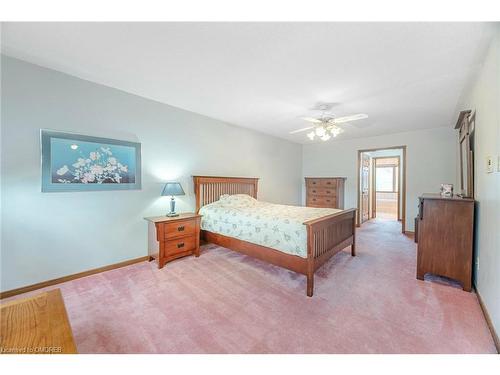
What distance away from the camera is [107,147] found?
274 centimetres

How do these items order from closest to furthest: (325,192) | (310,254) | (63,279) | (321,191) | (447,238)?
(310,254)
(447,238)
(63,279)
(325,192)
(321,191)

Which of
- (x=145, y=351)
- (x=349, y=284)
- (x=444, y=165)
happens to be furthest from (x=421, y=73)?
(x=145, y=351)

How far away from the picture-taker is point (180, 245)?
122 inches

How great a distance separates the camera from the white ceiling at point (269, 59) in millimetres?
1645

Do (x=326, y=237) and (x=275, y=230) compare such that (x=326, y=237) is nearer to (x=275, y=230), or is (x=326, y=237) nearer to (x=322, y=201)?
(x=275, y=230)

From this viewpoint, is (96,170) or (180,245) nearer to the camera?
(96,170)

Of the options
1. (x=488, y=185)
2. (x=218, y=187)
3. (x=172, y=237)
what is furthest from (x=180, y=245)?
(x=488, y=185)

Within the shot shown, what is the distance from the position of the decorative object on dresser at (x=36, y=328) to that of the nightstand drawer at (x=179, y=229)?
1566 mm

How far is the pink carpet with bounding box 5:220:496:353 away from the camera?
1509mm

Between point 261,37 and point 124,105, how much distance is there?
2.22 meters

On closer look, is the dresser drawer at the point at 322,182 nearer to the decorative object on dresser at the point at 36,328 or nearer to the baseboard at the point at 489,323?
the baseboard at the point at 489,323

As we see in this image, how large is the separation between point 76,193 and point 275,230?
8.18ft

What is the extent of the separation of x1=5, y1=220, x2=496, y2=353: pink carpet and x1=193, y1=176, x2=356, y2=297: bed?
10.8 inches
